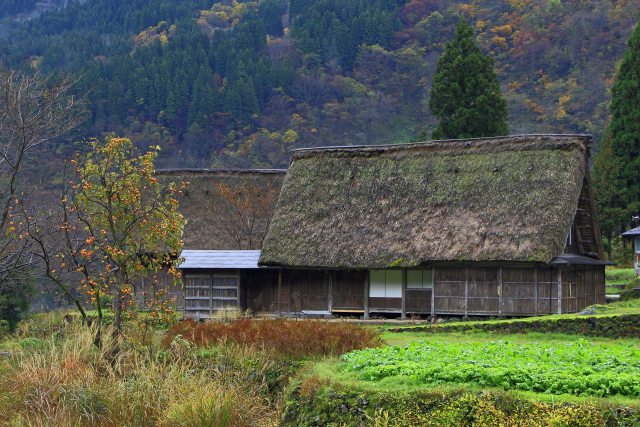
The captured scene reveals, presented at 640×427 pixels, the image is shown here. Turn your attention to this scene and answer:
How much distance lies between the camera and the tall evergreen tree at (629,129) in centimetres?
4222

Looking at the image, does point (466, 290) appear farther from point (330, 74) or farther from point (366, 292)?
point (330, 74)

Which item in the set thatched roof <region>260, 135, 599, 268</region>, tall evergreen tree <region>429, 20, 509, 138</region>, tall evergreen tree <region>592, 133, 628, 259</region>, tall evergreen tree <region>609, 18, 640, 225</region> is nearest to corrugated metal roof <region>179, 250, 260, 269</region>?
thatched roof <region>260, 135, 599, 268</region>

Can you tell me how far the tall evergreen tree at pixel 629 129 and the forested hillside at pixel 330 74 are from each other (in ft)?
63.1

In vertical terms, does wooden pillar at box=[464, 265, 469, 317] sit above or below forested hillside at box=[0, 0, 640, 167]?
below

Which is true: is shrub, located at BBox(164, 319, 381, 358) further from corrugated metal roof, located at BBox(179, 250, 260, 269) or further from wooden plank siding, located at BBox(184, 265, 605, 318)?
corrugated metal roof, located at BBox(179, 250, 260, 269)

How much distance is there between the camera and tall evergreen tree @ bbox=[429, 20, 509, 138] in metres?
43.8

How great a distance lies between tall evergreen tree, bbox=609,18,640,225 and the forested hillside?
19223mm

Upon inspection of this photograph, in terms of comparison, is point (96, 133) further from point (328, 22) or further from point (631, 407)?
point (631, 407)

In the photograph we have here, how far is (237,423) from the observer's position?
44.3 feet

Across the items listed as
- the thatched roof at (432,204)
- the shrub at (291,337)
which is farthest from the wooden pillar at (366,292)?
the shrub at (291,337)

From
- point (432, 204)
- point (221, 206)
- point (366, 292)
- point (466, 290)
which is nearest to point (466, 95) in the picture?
point (221, 206)

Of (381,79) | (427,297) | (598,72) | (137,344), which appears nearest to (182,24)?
(381,79)

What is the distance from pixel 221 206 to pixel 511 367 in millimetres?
25871

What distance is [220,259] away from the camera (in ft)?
106
